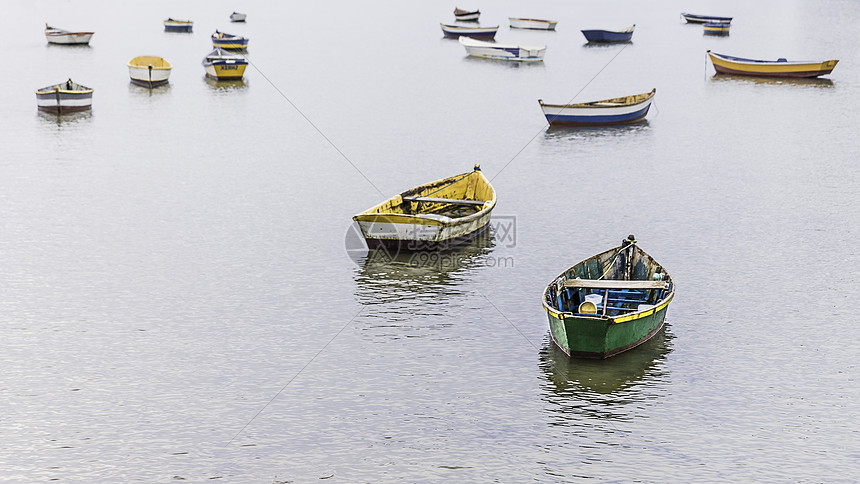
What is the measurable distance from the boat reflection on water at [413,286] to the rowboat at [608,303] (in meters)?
3.60

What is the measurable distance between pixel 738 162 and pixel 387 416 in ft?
109

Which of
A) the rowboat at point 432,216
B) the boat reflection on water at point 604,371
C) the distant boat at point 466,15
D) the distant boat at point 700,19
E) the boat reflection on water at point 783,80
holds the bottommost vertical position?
the boat reflection on water at point 604,371

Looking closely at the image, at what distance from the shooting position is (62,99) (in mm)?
60438

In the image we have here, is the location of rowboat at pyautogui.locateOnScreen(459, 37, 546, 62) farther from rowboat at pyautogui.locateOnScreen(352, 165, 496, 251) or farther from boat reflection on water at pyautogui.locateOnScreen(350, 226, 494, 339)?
boat reflection on water at pyautogui.locateOnScreen(350, 226, 494, 339)

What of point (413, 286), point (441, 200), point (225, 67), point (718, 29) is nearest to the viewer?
point (413, 286)

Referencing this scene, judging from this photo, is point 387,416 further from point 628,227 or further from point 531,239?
point 628,227

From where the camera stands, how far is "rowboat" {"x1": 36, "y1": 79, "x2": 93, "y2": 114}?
60.2 metres

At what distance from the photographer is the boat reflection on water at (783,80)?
75.6 metres

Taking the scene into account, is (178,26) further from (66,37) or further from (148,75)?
(148,75)

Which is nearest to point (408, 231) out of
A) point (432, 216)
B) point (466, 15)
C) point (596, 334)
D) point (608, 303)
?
point (432, 216)

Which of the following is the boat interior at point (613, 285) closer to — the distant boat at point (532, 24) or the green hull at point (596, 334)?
the green hull at point (596, 334)

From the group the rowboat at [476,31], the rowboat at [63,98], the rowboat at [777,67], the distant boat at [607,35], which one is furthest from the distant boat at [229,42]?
the rowboat at [777,67]

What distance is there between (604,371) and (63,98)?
49.1m

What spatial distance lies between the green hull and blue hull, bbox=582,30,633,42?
9177 cm
